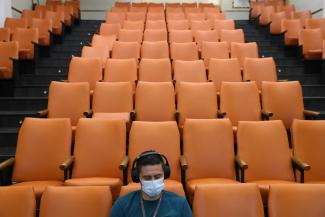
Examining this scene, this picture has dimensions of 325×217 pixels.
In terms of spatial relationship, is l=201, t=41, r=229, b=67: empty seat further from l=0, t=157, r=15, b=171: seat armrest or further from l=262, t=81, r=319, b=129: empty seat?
l=0, t=157, r=15, b=171: seat armrest

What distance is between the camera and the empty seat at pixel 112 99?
1.74 metres

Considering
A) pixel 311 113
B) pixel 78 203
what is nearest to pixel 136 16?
pixel 311 113

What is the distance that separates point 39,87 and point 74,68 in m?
0.27

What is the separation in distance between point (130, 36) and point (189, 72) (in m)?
0.82

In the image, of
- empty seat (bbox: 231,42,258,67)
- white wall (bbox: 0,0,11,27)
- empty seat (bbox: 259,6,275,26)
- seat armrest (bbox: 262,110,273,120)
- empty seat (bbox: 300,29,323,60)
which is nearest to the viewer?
seat armrest (bbox: 262,110,273,120)

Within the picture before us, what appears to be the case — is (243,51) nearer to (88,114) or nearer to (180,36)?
(180,36)

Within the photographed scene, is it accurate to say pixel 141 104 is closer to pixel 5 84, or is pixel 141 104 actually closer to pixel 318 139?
pixel 318 139

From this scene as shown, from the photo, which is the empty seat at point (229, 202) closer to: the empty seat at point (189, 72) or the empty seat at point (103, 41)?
the empty seat at point (189, 72)

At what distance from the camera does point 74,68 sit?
2064 mm

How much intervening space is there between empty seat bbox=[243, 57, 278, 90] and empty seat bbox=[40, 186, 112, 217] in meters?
1.28

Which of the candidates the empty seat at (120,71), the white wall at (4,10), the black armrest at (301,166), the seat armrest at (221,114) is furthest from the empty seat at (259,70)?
the white wall at (4,10)

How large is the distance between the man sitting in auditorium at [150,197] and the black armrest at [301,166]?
1.60 feet

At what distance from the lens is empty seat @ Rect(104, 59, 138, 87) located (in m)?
2.06

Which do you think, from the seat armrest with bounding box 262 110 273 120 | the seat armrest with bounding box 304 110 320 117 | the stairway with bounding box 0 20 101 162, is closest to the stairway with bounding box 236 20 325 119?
the seat armrest with bounding box 304 110 320 117
